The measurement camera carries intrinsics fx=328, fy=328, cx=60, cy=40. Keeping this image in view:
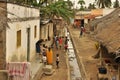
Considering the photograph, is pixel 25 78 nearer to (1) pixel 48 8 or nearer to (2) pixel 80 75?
(2) pixel 80 75

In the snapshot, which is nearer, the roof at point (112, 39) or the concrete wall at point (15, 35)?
the roof at point (112, 39)

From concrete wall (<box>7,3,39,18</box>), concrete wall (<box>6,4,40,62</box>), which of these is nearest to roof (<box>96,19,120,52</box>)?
concrete wall (<box>6,4,40,62</box>)

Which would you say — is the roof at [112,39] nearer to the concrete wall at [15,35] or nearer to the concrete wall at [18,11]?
the concrete wall at [15,35]

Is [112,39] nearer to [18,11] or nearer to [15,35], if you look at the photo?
[15,35]

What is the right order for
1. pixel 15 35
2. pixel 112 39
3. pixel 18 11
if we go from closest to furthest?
pixel 112 39 < pixel 15 35 < pixel 18 11

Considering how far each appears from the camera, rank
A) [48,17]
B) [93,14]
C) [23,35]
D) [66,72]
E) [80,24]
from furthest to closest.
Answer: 1. [80,24]
2. [93,14]
3. [48,17]
4. [66,72]
5. [23,35]

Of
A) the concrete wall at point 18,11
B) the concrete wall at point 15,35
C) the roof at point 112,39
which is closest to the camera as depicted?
the roof at point 112,39

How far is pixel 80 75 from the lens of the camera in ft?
66.8

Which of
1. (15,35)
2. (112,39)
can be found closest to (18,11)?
(15,35)

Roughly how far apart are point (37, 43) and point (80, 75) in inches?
193

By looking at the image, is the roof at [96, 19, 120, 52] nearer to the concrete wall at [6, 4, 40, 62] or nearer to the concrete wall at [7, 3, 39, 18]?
the concrete wall at [6, 4, 40, 62]

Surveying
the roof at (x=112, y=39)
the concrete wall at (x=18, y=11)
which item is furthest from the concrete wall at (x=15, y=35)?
the roof at (x=112, y=39)

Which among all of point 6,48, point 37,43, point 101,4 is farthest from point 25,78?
point 101,4

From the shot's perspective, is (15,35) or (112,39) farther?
(15,35)
